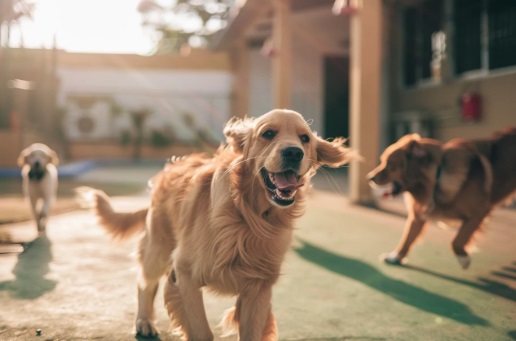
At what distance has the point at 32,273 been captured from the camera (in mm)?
3941

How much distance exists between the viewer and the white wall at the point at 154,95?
835 inches

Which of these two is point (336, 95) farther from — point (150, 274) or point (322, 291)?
point (150, 274)

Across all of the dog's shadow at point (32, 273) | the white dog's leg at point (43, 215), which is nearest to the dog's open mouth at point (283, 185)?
the dog's shadow at point (32, 273)

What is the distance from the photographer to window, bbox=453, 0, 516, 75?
347 inches

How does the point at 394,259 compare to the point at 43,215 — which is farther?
the point at 43,215

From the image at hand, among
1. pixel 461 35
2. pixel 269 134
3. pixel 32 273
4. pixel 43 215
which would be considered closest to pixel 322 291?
pixel 269 134

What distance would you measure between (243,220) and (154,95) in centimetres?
2024

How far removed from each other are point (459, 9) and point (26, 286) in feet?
30.0

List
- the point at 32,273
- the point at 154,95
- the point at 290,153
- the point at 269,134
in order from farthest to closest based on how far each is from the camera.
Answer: the point at 154,95
the point at 32,273
the point at 269,134
the point at 290,153

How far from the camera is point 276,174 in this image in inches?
97.8

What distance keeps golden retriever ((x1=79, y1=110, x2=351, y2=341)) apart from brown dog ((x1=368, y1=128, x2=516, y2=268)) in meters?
1.88

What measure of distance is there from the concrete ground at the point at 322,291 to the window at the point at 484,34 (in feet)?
14.3

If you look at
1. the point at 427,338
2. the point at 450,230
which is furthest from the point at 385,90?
the point at 427,338

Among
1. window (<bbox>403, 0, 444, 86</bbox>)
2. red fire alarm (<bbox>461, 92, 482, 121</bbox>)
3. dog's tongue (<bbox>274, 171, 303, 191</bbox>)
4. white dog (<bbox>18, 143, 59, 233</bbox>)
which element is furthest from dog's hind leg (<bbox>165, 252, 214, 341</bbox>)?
window (<bbox>403, 0, 444, 86</bbox>)
